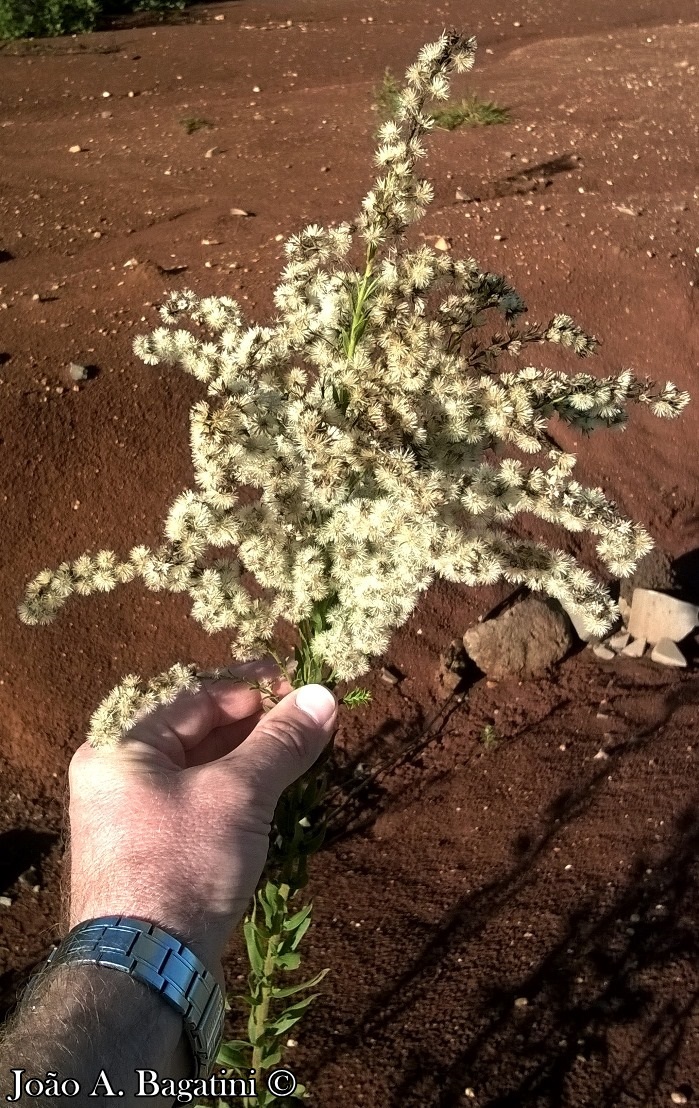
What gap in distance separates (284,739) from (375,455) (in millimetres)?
867

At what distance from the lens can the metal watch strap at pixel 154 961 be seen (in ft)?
6.66

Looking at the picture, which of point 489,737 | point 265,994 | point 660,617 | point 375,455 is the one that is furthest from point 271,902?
point 660,617

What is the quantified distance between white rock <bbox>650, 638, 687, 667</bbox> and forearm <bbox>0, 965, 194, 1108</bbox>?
440 cm

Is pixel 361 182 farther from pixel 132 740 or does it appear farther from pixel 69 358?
pixel 132 740

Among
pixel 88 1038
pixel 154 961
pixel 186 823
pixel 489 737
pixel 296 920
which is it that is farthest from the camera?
pixel 489 737

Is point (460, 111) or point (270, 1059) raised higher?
point (460, 111)

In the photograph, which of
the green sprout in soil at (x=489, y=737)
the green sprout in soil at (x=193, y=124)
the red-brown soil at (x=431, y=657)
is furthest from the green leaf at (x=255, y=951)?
the green sprout in soil at (x=193, y=124)

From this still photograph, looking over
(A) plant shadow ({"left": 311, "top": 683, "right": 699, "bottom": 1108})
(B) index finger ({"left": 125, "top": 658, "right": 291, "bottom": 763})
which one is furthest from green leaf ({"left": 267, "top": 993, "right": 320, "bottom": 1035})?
(A) plant shadow ({"left": 311, "top": 683, "right": 699, "bottom": 1108})

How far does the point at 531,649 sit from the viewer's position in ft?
18.4

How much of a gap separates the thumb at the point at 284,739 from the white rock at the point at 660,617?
162 inches

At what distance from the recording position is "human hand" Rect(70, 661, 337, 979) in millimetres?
2166

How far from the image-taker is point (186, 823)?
2240mm

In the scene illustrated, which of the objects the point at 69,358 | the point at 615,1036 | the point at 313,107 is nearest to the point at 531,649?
the point at 615,1036

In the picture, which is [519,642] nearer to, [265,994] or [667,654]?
[667,654]
